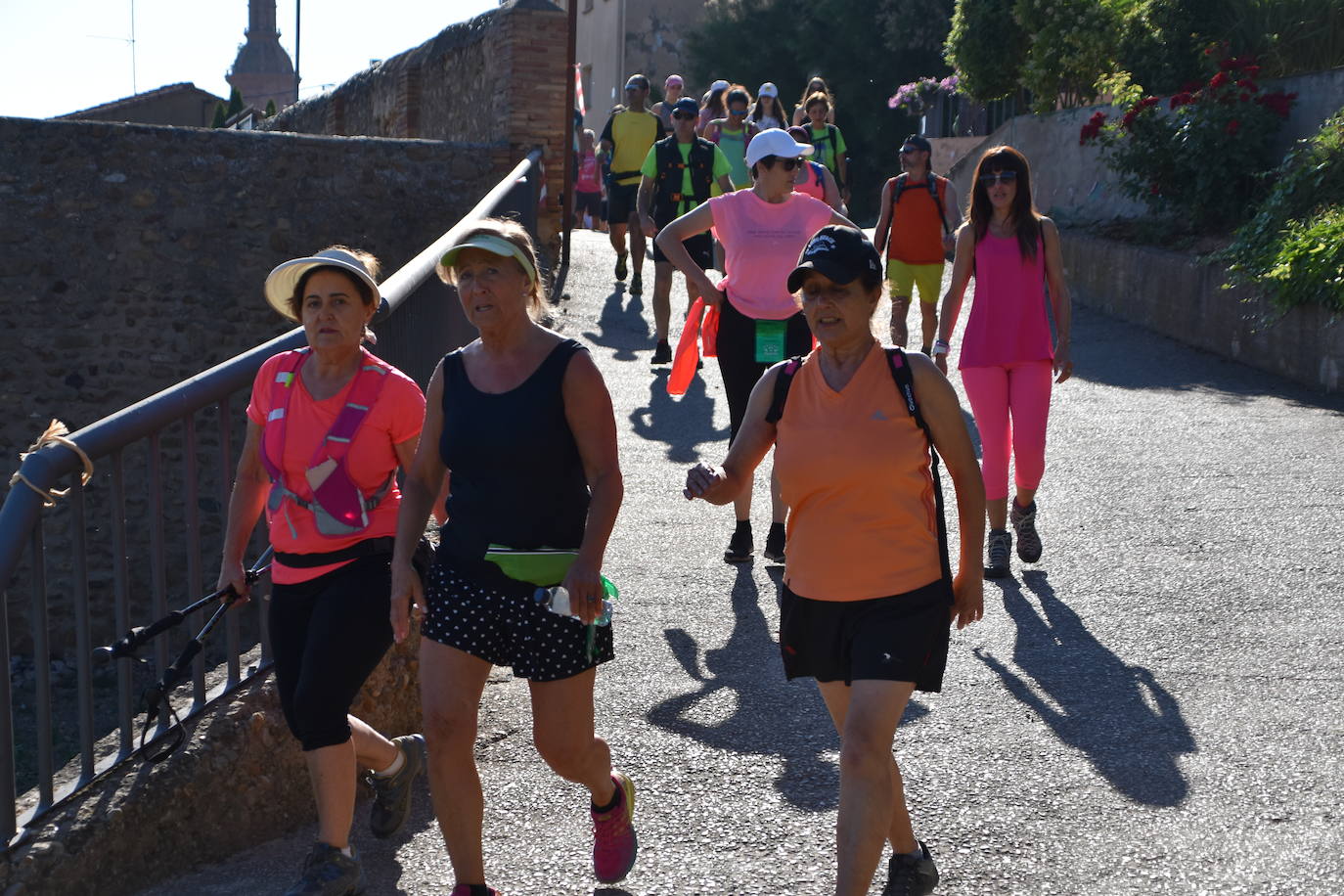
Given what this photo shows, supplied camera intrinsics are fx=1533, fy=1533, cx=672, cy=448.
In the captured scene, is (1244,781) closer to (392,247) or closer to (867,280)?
(867,280)

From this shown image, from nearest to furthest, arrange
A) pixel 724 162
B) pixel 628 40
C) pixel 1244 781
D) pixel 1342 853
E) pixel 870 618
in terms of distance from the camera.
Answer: pixel 870 618 < pixel 1342 853 < pixel 1244 781 < pixel 724 162 < pixel 628 40

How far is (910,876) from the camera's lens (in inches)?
146

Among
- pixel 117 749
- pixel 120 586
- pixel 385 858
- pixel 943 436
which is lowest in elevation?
pixel 385 858

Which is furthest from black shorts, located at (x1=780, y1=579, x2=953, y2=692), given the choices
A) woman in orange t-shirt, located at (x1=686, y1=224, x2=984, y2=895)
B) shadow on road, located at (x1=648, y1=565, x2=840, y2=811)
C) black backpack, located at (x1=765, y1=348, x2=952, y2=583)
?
shadow on road, located at (x1=648, y1=565, x2=840, y2=811)

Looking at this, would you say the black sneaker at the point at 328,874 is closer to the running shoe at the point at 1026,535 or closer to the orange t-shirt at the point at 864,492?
the orange t-shirt at the point at 864,492

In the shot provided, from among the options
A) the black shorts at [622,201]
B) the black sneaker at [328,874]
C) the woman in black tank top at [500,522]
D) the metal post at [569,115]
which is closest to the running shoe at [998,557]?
the woman in black tank top at [500,522]

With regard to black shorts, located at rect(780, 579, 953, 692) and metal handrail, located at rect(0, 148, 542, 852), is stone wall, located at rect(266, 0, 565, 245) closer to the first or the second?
metal handrail, located at rect(0, 148, 542, 852)

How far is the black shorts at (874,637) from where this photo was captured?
3.48 metres

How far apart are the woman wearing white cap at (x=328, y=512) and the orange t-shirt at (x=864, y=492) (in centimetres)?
99

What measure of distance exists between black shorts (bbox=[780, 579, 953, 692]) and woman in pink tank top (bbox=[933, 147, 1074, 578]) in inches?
123

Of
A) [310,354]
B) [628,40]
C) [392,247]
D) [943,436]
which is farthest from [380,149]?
[628,40]

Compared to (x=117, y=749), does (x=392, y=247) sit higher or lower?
higher

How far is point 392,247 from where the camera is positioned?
14750 millimetres

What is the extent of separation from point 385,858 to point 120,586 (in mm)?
1036
